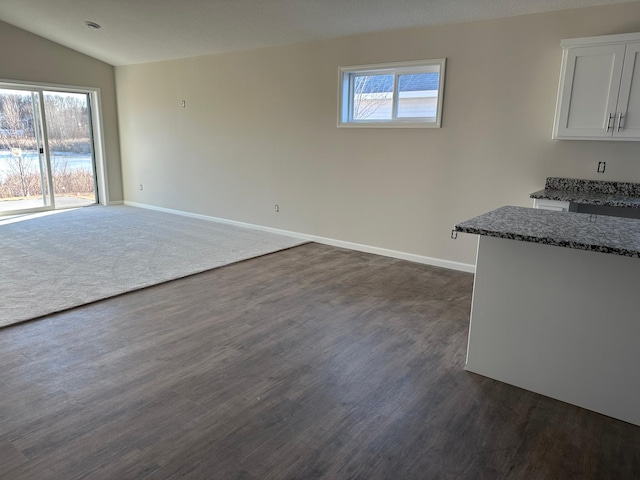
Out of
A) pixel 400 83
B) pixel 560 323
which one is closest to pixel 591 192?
pixel 560 323

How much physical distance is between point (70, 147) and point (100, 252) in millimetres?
3579

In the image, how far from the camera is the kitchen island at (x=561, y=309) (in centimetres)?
204

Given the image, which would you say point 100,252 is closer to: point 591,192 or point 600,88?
point 591,192

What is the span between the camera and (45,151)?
7039 millimetres

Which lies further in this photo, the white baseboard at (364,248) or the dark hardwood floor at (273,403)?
the white baseboard at (364,248)

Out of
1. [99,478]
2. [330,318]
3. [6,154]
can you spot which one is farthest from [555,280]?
[6,154]

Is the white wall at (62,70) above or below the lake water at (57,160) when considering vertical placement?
above

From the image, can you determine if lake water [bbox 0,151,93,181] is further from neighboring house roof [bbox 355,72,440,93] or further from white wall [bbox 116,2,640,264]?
neighboring house roof [bbox 355,72,440,93]

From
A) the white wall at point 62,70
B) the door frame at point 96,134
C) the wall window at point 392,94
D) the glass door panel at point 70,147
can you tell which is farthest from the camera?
the glass door panel at point 70,147

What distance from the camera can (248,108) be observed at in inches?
234

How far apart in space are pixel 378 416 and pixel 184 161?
5.85m

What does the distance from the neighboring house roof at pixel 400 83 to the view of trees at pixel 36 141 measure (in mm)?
5225

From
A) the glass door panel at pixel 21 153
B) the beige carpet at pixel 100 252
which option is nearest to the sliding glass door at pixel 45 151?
the glass door panel at pixel 21 153

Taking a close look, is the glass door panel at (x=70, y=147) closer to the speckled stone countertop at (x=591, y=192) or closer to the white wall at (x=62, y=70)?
the white wall at (x=62, y=70)
